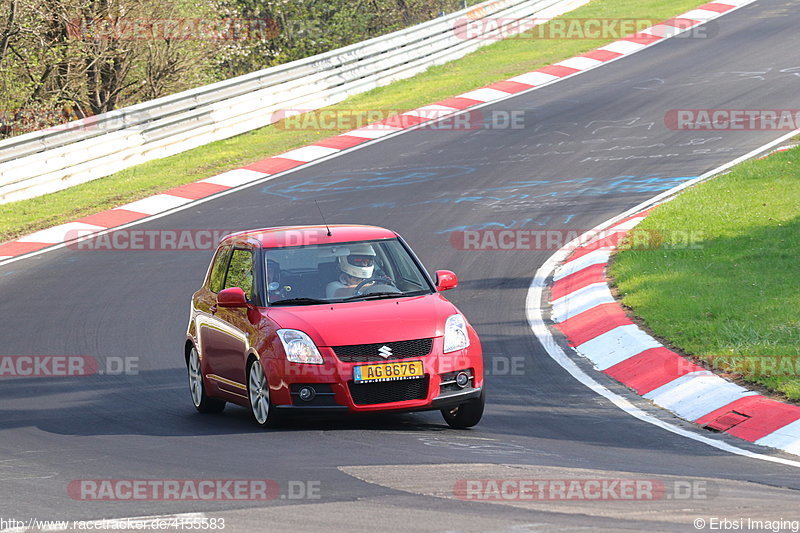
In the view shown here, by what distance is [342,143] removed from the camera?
23422mm

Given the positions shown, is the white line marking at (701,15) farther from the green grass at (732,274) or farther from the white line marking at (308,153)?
the green grass at (732,274)

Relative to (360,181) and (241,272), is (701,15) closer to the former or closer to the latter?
(360,181)

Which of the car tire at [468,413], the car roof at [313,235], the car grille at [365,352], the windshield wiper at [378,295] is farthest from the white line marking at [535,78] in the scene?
the car grille at [365,352]

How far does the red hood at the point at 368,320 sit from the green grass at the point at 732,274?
2.86m

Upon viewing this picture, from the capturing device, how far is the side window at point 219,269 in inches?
420

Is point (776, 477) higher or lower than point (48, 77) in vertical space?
lower

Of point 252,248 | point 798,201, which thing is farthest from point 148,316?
point 798,201

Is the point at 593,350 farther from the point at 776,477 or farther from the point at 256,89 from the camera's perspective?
the point at 256,89

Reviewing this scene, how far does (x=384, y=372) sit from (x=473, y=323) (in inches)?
174

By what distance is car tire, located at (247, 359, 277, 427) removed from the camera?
910 cm

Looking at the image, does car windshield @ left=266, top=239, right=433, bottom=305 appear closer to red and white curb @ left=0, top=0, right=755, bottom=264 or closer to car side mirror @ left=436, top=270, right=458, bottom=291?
car side mirror @ left=436, top=270, right=458, bottom=291

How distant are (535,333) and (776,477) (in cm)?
527

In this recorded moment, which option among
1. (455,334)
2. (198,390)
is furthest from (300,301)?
(198,390)

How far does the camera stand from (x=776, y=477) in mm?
7559
